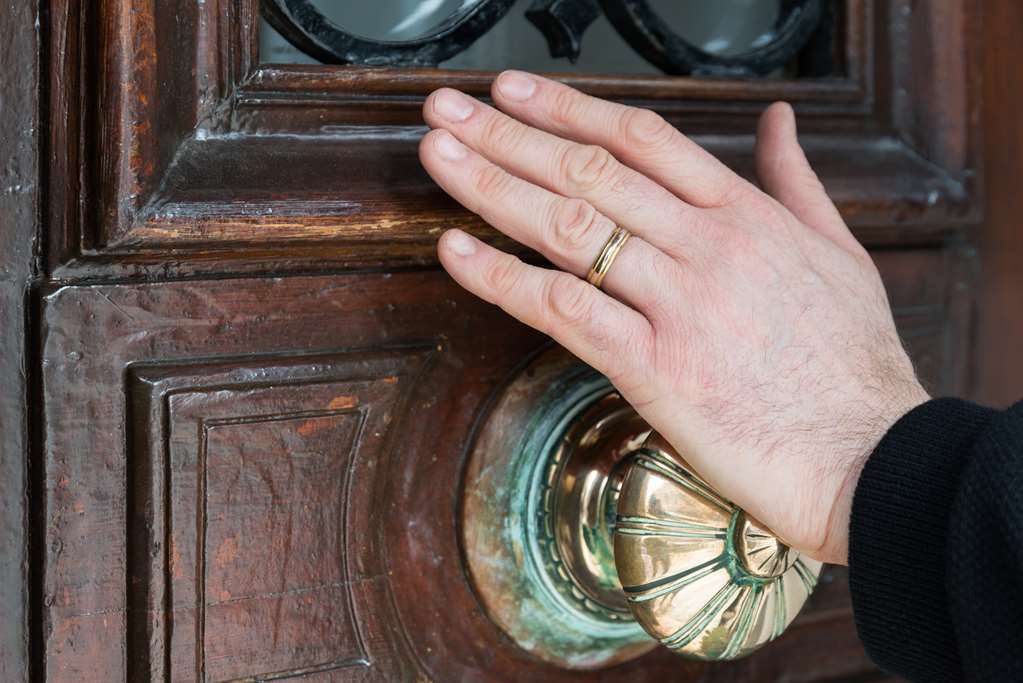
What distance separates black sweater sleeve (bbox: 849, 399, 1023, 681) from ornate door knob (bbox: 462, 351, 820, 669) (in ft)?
A: 0.21

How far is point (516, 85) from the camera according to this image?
52cm

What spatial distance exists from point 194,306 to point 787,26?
1.27 ft

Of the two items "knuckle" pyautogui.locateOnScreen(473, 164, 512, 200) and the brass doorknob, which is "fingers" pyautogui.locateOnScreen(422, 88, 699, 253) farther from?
the brass doorknob

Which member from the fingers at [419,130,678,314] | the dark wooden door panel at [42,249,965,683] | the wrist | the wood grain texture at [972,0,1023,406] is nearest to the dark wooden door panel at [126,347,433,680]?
the dark wooden door panel at [42,249,965,683]

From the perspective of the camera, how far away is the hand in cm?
51

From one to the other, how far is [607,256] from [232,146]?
173 millimetres

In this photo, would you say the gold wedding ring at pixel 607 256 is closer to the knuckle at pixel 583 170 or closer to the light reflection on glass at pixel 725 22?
the knuckle at pixel 583 170

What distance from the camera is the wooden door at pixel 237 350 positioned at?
0.49 metres

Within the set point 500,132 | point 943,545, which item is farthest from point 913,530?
point 500,132

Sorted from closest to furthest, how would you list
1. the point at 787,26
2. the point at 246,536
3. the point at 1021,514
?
the point at 1021,514, the point at 246,536, the point at 787,26

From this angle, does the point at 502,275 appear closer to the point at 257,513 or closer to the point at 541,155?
the point at 541,155

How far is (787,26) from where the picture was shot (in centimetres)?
69

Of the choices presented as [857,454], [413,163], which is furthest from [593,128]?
[857,454]

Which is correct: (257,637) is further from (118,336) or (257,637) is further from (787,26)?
(787,26)
